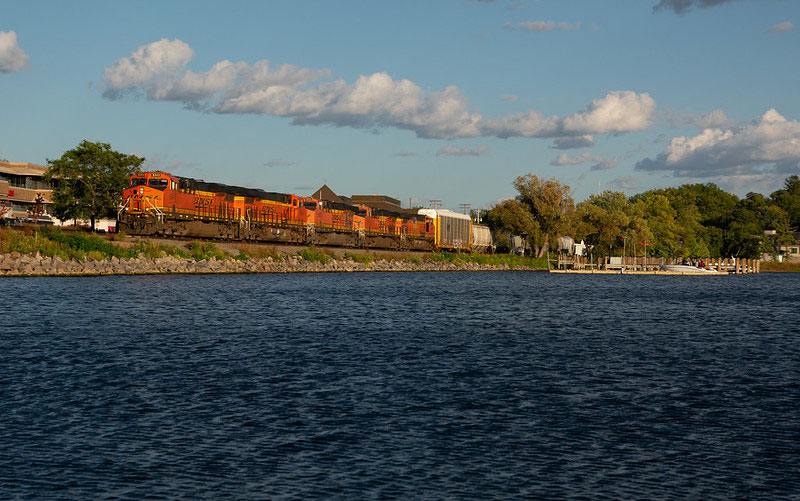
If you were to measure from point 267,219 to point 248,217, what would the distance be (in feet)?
13.4

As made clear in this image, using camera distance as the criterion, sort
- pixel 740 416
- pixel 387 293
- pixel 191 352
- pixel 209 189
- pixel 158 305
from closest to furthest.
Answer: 1. pixel 740 416
2. pixel 191 352
3. pixel 158 305
4. pixel 387 293
5. pixel 209 189

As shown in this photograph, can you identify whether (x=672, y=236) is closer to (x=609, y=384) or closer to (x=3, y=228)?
(x=3, y=228)

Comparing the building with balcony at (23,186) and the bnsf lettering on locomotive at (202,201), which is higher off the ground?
the building with balcony at (23,186)

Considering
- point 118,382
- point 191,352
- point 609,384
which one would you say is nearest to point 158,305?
point 191,352

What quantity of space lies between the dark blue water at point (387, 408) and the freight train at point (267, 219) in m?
35.7

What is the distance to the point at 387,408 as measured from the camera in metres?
20.2

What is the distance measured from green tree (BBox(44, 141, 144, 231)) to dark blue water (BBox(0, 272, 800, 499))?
5361cm

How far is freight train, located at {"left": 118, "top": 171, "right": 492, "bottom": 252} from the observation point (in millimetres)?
77812

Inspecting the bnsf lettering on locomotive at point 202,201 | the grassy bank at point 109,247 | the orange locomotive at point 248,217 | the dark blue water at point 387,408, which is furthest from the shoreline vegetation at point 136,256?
the dark blue water at point 387,408

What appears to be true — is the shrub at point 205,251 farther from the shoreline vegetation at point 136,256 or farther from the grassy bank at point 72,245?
the grassy bank at point 72,245

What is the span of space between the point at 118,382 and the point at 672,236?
5878 inches

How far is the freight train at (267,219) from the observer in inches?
3063

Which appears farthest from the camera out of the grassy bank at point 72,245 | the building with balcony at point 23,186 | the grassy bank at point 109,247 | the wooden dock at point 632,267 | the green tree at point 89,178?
the wooden dock at point 632,267

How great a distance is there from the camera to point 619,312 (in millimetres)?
52844
